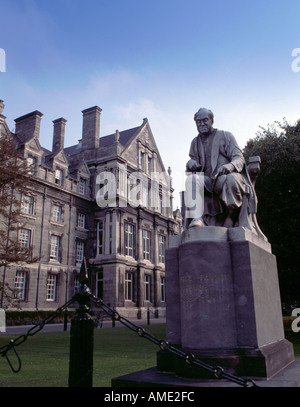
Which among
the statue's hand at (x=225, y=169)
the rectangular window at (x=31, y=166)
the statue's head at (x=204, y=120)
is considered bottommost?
the statue's hand at (x=225, y=169)

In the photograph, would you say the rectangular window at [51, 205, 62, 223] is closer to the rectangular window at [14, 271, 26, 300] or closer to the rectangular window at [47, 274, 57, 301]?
the rectangular window at [47, 274, 57, 301]

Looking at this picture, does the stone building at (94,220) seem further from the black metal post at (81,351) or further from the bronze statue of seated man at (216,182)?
the black metal post at (81,351)

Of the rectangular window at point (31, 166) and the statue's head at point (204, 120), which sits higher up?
the rectangular window at point (31, 166)

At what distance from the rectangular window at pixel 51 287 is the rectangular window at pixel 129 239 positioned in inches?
336

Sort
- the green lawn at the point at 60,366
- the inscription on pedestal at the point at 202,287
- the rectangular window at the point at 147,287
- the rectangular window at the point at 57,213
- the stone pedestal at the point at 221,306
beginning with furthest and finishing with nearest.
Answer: the rectangular window at the point at 147,287 → the rectangular window at the point at 57,213 → the green lawn at the point at 60,366 → the inscription on pedestal at the point at 202,287 → the stone pedestal at the point at 221,306

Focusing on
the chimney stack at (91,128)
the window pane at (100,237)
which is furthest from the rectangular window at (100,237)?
the chimney stack at (91,128)

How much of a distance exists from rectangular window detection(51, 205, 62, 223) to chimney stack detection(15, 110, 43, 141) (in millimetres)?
7460

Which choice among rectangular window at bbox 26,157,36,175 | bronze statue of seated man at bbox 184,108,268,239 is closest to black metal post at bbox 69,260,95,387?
bronze statue of seated man at bbox 184,108,268,239

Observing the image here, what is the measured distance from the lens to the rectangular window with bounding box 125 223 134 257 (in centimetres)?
3831

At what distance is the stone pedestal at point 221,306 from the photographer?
169 inches

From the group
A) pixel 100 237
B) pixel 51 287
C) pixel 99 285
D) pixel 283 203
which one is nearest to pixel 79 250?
pixel 100 237

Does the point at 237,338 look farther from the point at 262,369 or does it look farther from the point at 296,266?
the point at 296,266

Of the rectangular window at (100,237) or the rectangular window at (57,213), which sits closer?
the rectangular window at (57,213)

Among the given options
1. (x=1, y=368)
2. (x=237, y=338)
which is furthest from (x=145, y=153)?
(x=237, y=338)
